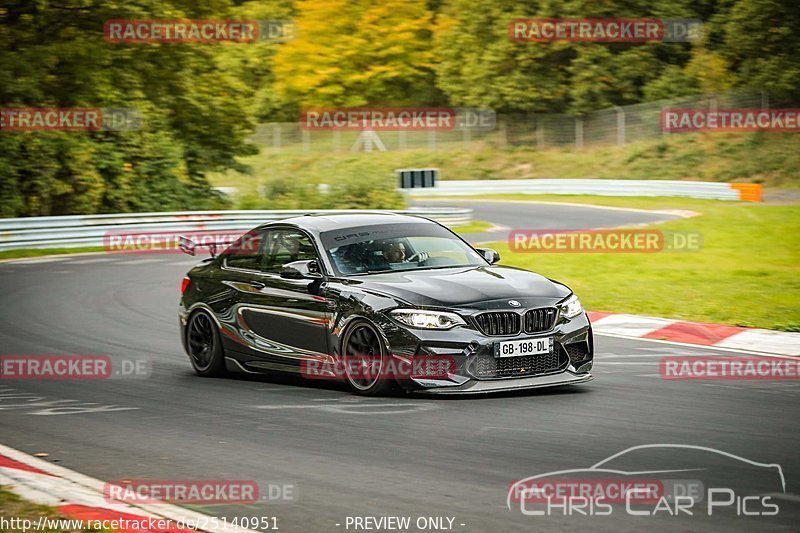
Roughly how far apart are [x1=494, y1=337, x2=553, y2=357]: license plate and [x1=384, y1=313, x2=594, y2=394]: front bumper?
0.03 m

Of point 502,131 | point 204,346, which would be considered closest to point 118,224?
point 204,346

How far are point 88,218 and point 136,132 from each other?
17.9ft

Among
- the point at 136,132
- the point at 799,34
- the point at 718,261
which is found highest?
the point at 799,34

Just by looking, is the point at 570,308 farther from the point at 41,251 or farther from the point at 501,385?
the point at 41,251

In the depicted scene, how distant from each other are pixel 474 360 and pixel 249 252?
10.00ft

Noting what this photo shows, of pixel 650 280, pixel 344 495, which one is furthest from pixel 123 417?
pixel 650 280

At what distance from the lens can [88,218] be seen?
105 ft

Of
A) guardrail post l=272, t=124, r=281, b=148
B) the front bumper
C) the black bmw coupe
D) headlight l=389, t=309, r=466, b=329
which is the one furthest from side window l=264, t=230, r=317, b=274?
guardrail post l=272, t=124, r=281, b=148

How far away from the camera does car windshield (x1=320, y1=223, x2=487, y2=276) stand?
1069cm

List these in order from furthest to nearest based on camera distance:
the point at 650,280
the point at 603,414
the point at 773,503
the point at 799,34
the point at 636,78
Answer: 1. the point at 636,78
2. the point at 799,34
3. the point at 650,280
4. the point at 603,414
5. the point at 773,503

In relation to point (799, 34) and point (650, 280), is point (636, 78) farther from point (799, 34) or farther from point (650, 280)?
point (650, 280)

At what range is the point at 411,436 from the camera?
27.5 feet

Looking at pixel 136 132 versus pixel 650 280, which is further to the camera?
pixel 136 132

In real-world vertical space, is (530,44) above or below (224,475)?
above
